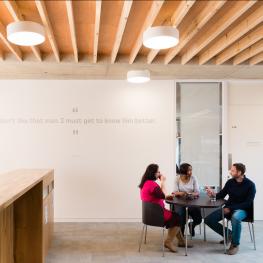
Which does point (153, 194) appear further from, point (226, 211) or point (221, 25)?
point (221, 25)

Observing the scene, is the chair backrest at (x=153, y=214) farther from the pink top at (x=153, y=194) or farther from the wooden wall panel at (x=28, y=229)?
the wooden wall panel at (x=28, y=229)

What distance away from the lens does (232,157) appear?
264 inches

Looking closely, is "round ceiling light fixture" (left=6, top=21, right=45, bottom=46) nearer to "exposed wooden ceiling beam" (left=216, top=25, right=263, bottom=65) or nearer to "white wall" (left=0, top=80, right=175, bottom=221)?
"exposed wooden ceiling beam" (left=216, top=25, right=263, bottom=65)

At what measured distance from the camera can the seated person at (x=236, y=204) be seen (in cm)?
468

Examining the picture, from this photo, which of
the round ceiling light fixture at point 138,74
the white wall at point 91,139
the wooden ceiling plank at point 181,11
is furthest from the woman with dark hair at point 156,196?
the wooden ceiling plank at point 181,11

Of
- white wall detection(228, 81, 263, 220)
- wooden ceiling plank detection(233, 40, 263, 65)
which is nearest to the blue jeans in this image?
white wall detection(228, 81, 263, 220)

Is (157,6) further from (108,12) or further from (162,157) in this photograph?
(162,157)

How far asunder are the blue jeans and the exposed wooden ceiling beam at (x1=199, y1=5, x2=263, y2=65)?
7.72 feet

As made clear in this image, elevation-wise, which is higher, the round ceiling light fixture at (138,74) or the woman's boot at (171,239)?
the round ceiling light fixture at (138,74)

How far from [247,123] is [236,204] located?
2382 mm

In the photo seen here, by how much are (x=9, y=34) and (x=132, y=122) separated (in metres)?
3.50

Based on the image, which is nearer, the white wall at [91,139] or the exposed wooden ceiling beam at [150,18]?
the exposed wooden ceiling beam at [150,18]

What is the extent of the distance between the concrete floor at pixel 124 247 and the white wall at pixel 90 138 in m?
0.67

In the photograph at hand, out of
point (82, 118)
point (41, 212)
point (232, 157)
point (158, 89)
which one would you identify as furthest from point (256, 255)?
point (82, 118)
